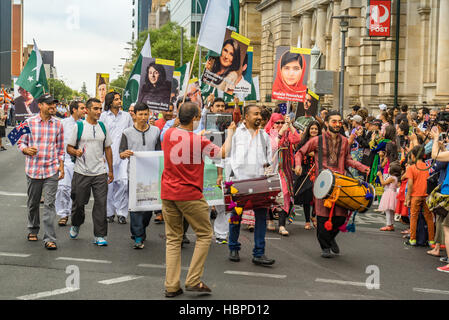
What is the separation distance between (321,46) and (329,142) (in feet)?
96.7

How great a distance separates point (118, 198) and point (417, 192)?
463 cm

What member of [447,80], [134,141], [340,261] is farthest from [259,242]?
[447,80]

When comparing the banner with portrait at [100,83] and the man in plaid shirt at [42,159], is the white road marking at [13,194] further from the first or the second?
the banner with portrait at [100,83]

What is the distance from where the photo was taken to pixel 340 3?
114ft

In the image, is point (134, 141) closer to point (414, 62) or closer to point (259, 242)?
point (259, 242)

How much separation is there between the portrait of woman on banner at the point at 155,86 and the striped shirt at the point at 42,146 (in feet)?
14.0

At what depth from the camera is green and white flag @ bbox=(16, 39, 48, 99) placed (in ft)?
51.2

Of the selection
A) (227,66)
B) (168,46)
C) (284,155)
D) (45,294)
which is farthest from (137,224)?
(168,46)

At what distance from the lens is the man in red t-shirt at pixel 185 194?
23.6 feet

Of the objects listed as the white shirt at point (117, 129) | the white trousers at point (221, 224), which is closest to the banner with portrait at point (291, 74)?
the white shirt at point (117, 129)

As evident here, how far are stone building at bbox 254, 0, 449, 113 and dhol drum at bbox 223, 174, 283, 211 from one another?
46.9 ft

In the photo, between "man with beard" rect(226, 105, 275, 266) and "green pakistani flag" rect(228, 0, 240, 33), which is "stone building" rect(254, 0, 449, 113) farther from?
"man with beard" rect(226, 105, 275, 266)

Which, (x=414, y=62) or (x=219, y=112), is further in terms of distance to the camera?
(x=414, y=62)
